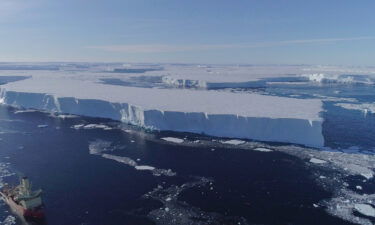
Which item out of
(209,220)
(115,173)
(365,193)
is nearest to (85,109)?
(115,173)

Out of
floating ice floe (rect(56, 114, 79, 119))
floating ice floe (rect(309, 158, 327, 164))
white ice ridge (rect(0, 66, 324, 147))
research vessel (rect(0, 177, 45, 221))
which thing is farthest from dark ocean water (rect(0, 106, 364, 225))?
floating ice floe (rect(56, 114, 79, 119))

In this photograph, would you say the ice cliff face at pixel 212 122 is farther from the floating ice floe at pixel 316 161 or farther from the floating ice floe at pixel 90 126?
the floating ice floe at pixel 316 161

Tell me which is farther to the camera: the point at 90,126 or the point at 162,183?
the point at 90,126

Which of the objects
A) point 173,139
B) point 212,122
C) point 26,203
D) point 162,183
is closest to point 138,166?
point 162,183

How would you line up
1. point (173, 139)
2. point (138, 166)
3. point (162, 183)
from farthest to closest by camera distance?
point (173, 139)
point (138, 166)
point (162, 183)

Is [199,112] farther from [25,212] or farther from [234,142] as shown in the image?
[25,212]
